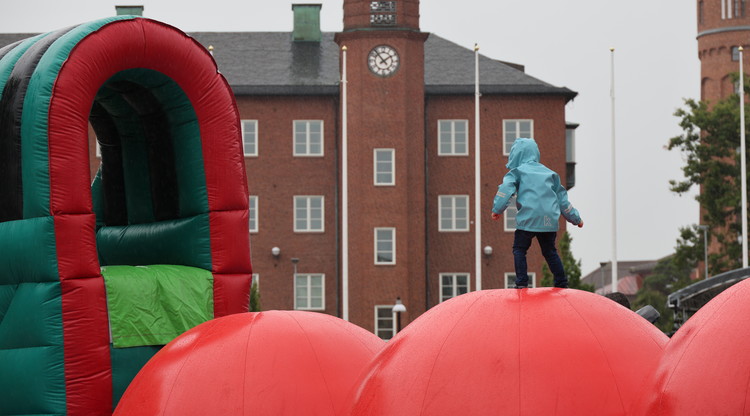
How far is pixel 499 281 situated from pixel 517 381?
51.2 meters

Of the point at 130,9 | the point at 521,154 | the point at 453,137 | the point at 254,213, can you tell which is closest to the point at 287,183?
the point at 254,213

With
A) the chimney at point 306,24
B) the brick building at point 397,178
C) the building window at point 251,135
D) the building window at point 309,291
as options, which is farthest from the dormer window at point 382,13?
the building window at point 309,291

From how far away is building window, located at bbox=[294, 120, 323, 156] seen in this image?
6194 centimetres

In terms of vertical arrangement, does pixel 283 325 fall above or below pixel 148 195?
below

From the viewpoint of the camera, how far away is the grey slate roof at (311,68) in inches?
2421

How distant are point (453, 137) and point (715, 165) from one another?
12.3m

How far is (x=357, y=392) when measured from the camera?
11.0m

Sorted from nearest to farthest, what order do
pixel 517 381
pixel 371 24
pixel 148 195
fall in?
pixel 517 381 < pixel 148 195 < pixel 371 24

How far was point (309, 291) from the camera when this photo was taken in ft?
202

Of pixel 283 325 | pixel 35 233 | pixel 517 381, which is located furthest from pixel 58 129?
pixel 517 381

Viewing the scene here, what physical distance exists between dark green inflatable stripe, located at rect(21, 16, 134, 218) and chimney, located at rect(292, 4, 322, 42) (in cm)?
4981

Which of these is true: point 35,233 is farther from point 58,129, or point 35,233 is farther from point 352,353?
point 352,353

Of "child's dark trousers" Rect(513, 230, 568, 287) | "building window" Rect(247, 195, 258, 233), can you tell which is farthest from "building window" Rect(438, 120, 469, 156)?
"child's dark trousers" Rect(513, 230, 568, 287)

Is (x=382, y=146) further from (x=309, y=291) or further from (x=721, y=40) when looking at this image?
(x=721, y=40)
